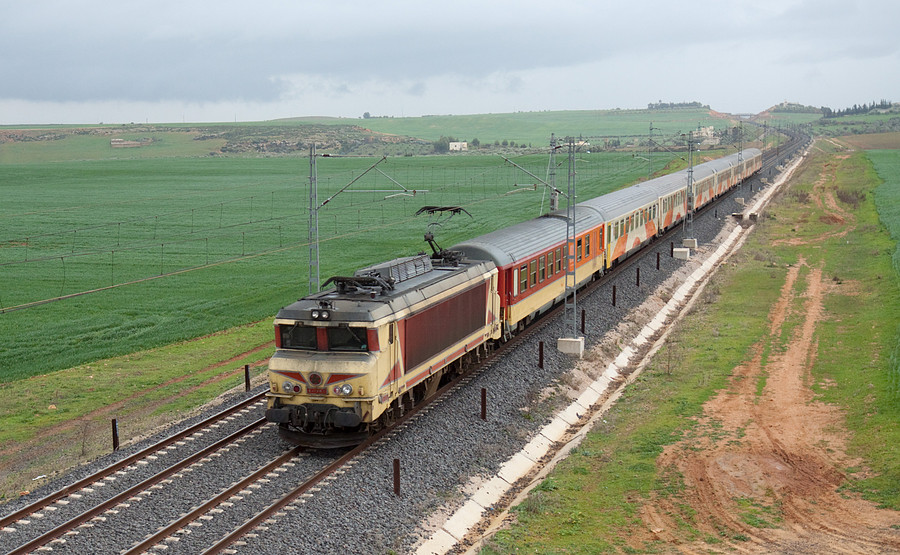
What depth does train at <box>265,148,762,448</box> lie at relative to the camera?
20000 millimetres

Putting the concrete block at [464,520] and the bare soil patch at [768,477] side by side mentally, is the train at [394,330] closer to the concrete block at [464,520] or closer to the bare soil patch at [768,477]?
the concrete block at [464,520]

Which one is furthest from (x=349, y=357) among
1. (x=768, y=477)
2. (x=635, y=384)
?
(x=635, y=384)

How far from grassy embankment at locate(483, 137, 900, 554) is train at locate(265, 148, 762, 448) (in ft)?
13.8

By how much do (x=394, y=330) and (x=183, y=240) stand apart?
49940 millimetres

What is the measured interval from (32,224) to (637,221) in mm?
51908

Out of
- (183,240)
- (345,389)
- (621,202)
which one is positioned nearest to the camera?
(345,389)

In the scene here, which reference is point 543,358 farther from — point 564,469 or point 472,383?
point 564,469

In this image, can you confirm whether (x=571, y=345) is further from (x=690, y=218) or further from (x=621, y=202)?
(x=690, y=218)

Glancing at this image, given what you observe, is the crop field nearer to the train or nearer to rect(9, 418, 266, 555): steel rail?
the train

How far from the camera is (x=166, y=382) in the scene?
105 feet

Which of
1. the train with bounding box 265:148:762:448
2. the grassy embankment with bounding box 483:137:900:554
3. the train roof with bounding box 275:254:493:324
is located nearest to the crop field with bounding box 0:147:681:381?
the train with bounding box 265:148:762:448

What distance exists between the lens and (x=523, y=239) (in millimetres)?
32156

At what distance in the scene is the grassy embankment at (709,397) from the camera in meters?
18.9

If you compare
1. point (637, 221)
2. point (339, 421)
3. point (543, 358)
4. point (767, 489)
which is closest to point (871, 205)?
point (637, 221)
